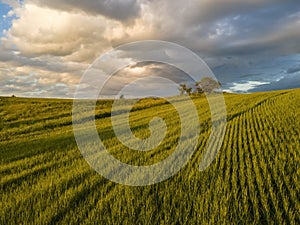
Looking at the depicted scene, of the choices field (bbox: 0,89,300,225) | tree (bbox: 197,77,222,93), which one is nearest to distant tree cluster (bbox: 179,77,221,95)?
tree (bbox: 197,77,222,93)

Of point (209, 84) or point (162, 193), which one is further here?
point (209, 84)

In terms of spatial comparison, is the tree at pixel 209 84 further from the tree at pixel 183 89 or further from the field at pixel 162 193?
the field at pixel 162 193

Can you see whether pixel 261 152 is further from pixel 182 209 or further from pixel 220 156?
pixel 182 209

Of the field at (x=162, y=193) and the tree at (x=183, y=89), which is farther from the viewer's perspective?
the tree at (x=183, y=89)

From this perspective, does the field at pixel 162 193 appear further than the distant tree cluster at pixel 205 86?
No

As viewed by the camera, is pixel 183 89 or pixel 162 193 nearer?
pixel 162 193

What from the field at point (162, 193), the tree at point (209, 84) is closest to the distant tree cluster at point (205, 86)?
the tree at point (209, 84)

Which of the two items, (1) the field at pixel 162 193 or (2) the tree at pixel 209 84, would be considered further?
(2) the tree at pixel 209 84

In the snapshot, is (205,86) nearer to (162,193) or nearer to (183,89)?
(183,89)

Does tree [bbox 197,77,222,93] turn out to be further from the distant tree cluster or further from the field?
the field

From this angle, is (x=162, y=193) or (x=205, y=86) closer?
(x=162, y=193)

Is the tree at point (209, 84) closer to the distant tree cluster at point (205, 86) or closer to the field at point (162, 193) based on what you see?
the distant tree cluster at point (205, 86)

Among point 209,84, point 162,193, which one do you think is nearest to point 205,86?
point 209,84

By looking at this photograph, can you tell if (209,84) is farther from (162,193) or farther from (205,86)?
(162,193)
